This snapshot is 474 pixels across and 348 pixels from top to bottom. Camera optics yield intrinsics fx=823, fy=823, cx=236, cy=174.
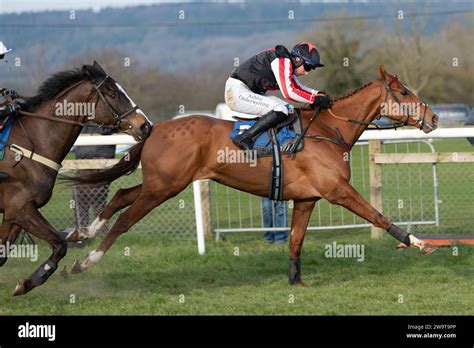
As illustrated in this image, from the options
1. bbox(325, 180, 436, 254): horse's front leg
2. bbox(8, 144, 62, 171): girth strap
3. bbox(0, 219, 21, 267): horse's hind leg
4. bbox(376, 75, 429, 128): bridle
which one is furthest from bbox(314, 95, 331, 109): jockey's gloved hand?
bbox(0, 219, 21, 267): horse's hind leg

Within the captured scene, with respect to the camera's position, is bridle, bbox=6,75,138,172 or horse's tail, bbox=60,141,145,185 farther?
horse's tail, bbox=60,141,145,185

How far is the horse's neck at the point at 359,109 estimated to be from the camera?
7.64 meters

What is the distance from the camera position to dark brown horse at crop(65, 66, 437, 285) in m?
7.27

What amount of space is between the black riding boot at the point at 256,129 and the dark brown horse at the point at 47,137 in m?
0.84

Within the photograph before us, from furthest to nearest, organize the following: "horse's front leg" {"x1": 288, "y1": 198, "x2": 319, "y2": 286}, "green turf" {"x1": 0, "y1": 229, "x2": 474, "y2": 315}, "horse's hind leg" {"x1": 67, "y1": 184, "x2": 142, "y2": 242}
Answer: "horse's front leg" {"x1": 288, "y1": 198, "x2": 319, "y2": 286}, "horse's hind leg" {"x1": 67, "y1": 184, "x2": 142, "y2": 242}, "green turf" {"x1": 0, "y1": 229, "x2": 474, "y2": 315}

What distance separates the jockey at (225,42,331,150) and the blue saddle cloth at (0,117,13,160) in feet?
6.30

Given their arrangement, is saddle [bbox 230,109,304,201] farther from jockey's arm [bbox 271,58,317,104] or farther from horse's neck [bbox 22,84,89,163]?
horse's neck [bbox 22,84,89,163]

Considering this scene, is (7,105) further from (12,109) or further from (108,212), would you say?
(108,212)

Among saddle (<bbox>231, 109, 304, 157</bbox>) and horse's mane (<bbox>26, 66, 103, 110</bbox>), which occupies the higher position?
horse's mane (<bbox>26, 66, 103, 110</bbox>)

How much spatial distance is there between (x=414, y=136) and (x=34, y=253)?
436cm

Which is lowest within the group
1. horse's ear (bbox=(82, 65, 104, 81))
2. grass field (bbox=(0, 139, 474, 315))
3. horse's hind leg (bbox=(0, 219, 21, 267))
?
grass field (bbox=(0, 139, 474, 315))

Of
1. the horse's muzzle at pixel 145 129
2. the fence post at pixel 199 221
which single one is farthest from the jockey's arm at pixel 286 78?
the fence post at pixel 199 221

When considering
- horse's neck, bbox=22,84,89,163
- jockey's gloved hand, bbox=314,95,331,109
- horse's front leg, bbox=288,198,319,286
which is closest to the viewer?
horse's neck, bbox=22,84,89,163

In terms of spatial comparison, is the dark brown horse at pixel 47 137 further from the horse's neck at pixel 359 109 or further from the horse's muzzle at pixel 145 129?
the horse's neck at pixel 359 109
